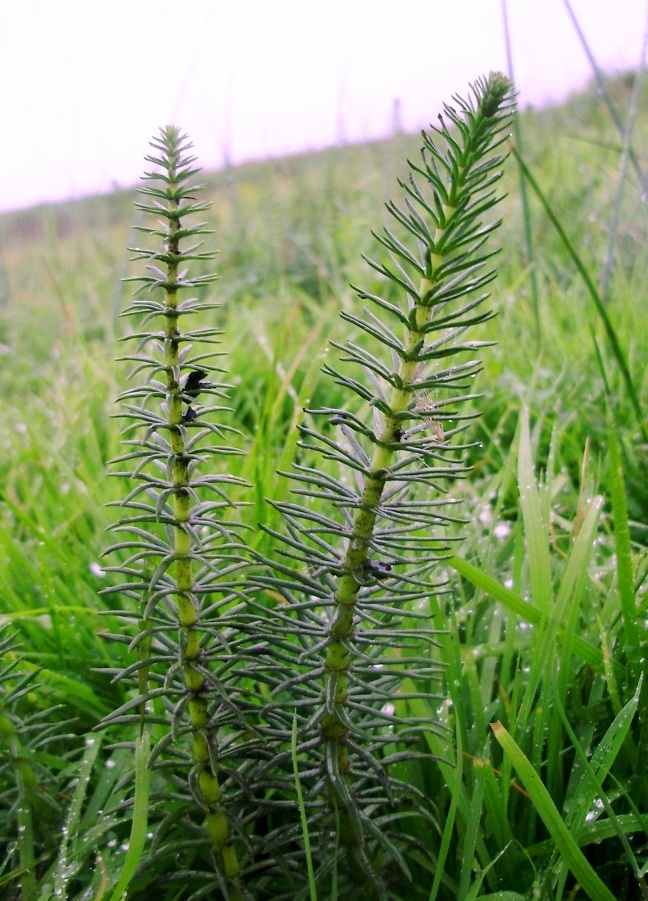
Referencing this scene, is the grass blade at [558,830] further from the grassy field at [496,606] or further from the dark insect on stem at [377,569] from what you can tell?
the dark insect on stem at [377,569]

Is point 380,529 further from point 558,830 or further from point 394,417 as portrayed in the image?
point 558,830

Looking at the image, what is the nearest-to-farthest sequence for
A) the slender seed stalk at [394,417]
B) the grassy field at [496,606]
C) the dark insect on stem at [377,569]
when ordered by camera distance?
the slender seed stalk at [394,417]
the dark insect on stem at [377,569]
the grassy field at [496,606]

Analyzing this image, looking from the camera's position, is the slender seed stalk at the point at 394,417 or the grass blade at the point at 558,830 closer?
the slender seed stalk at the point at 394,417

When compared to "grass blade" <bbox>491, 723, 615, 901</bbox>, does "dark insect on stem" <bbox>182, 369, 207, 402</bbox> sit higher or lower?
higher

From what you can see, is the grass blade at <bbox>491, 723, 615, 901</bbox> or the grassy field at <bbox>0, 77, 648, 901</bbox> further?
the grassy field at <bbox>0, 77, 648, 901</bbox>

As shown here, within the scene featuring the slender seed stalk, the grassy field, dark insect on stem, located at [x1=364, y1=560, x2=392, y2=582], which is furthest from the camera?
the grassy field

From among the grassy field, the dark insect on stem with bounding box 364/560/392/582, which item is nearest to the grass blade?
the grassy field

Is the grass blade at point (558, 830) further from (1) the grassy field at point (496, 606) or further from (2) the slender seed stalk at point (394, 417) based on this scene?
(2) the slender seed stalk at point (394, 417)

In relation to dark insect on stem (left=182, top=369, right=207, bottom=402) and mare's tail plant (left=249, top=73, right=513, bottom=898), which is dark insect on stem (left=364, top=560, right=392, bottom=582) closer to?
mare's tail plant (left=249, top=73, right=513, bottom=898)

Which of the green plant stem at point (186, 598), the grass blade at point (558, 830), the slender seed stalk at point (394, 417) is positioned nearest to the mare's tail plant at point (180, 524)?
the green plant stem at point (186, 598)

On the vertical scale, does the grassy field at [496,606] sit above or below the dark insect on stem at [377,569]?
below

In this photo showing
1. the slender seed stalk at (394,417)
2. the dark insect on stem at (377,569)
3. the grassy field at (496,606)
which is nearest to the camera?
the slender seed stalk at (394,417)

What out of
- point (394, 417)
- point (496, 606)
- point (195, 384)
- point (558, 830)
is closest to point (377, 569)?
point (394, 417)

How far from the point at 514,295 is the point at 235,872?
8.36 ft
